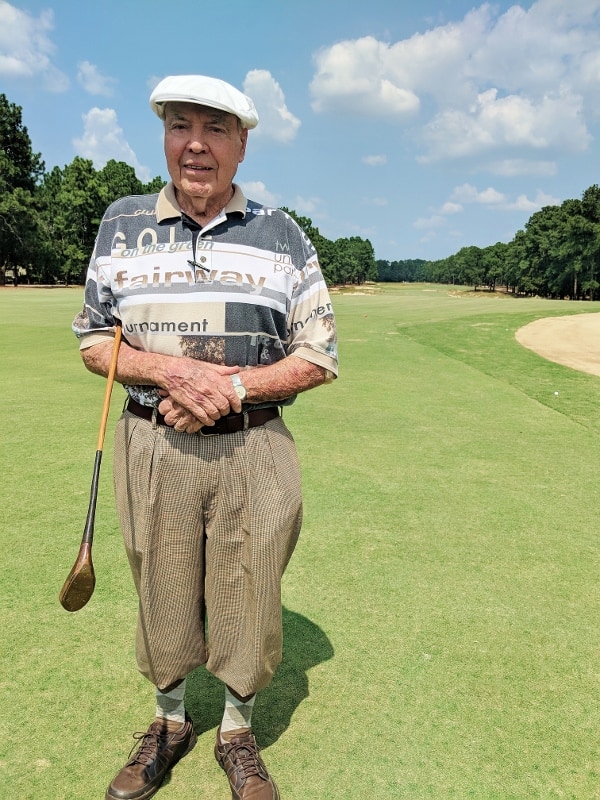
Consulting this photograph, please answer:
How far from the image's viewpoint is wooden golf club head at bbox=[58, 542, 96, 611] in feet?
6.70

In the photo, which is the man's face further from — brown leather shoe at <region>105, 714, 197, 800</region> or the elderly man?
brown leather shoe at <region>105, 714, 197, 800</region>

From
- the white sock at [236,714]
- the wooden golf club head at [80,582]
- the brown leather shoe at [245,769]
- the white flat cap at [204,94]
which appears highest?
the white flat cap at [204,94]

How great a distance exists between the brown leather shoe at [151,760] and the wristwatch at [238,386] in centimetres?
136

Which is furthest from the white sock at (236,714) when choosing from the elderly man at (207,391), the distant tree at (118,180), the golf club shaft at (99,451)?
the distant tree at (118,180)

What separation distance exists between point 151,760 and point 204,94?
7.61 feet

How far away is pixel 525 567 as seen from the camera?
3871mm

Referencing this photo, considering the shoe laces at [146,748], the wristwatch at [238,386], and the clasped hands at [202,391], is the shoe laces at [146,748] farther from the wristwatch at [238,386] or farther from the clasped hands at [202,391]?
the wristwatch at [238,386]

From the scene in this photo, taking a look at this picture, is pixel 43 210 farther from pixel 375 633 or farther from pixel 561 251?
pixel 375 633

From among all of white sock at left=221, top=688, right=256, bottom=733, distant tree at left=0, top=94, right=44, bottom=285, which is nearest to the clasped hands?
white sock at left=221, top=688, right=256, bottom=733

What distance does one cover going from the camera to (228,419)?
2.17 metres

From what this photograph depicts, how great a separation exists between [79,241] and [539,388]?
57094mm

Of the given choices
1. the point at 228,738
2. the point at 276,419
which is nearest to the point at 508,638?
the point at 228,738

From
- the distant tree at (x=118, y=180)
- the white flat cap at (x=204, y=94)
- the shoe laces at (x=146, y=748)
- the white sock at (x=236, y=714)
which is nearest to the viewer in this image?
the white flat cap at (x=204, y=94)

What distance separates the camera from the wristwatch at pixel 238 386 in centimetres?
207
